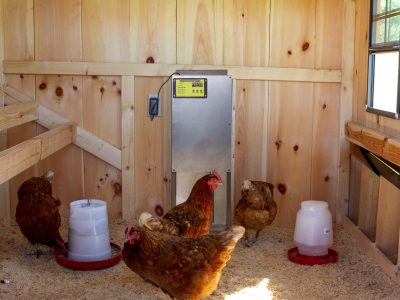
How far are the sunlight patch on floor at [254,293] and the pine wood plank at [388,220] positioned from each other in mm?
710

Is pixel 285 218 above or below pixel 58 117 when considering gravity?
below

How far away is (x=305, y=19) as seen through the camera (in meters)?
3.83

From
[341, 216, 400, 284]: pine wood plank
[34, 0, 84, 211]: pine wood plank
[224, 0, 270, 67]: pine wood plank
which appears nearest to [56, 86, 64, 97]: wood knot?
[34, 0, 84, 211]: pine wood plank

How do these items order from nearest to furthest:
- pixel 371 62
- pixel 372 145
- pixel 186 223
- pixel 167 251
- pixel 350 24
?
pixel 167 251
pixel 186 223
pixel 372 145
pixel 371 62
pixel 350 24

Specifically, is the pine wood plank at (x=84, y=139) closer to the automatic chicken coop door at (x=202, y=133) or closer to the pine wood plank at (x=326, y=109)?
the automatic chicken coop door at (x=202, y=133)

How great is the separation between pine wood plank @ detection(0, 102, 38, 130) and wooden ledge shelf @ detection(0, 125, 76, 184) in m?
0.20

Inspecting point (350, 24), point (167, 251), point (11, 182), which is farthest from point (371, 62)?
point (11, 182)

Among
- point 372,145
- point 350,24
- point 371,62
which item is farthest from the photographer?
point 350,24

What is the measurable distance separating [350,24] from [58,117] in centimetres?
203

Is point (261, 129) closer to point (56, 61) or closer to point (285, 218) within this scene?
point (285, 218)

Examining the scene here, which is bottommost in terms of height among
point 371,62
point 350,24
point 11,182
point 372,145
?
point 11,182

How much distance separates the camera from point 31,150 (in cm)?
295

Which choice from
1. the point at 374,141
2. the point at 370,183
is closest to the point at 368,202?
the point at 370,183

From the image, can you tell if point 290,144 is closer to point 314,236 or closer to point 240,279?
point 314,236
